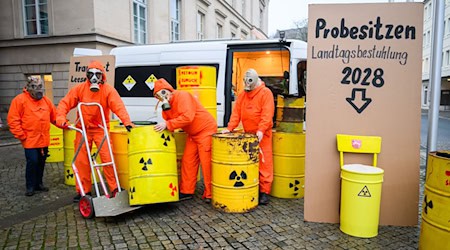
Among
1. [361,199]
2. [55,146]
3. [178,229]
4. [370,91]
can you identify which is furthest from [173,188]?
[55,146]

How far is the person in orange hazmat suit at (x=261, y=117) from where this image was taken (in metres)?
4.54

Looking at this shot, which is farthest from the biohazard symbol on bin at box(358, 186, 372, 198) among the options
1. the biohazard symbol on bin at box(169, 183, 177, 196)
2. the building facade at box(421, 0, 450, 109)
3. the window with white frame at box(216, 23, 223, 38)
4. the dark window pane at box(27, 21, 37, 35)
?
the building facade at box(421, 0, 450, 109)

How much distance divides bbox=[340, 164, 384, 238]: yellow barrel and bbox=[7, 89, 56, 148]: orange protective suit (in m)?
4.21

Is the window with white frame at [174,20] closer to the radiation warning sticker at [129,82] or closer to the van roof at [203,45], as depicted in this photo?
the van roof at [203,45]

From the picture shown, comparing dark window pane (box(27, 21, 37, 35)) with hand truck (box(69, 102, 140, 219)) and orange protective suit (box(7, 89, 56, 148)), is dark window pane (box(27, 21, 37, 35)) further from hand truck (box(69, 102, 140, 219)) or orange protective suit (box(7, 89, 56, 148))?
hand truck (box(69, 102, 140, 219))

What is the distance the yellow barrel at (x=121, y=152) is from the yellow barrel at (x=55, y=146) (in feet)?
8.67

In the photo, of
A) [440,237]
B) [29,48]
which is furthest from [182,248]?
[29,48]

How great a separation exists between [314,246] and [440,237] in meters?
1.09

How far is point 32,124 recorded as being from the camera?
4.98 meters

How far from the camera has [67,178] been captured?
18.2 ft

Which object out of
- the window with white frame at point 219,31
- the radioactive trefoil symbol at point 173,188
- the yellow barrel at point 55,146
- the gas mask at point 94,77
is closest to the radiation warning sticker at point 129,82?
the yellow barrel at point 55,146

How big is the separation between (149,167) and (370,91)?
2.65 m

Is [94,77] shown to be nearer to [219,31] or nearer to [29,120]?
[29,120]

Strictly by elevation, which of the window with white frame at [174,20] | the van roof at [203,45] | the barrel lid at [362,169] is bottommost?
the barrel lid at [362,169]
